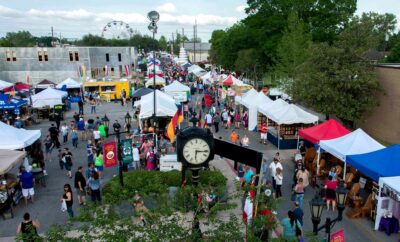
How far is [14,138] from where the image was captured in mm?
14445

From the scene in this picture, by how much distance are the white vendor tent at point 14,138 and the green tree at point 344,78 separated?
13.9 meters

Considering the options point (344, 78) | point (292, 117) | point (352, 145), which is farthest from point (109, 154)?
point (344, 78)

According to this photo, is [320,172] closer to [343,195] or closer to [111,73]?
[343,195]

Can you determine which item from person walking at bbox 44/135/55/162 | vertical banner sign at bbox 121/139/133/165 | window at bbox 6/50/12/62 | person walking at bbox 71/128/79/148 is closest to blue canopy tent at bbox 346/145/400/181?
vertical banner sign at bbox 121/139/133/165

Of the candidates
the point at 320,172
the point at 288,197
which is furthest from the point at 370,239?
the point at 320,172

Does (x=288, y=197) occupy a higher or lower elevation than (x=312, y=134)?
lower

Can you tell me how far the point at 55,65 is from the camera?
4769cm

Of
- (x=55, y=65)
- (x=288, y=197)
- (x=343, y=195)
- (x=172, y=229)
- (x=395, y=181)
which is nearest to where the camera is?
(x=172, y=229)

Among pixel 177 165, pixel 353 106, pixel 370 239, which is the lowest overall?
pixel 370 239

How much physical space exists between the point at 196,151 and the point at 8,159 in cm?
846

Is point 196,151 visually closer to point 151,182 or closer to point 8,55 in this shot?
point 151,182

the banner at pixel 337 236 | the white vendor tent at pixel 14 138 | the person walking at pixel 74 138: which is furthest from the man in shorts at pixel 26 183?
the banner at pixel 337 236

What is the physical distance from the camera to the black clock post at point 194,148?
24.1ft

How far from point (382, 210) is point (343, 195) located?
14.9ft
